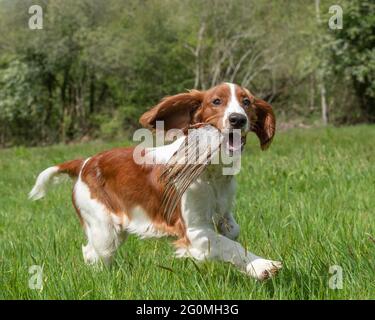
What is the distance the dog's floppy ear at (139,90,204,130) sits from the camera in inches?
148

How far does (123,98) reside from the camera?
34469 millimetres

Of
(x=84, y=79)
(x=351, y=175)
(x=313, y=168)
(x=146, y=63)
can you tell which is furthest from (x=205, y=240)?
(x=84, y=79)

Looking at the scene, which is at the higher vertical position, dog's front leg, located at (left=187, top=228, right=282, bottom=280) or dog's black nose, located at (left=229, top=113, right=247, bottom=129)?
dog's black nose, located at (left=229, top=113, right=247, bottom=129)

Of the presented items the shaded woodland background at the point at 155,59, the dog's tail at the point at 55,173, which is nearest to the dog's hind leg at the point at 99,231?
the dog's tail at the point at 55,173

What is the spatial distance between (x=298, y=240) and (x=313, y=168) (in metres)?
3.39

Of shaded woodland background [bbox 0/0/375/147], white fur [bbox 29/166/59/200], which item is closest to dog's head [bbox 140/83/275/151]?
white fur [bbox 29/166/59/200]

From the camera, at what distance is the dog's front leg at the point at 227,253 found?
3.05m

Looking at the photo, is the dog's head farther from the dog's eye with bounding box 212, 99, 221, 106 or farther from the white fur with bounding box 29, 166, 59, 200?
the white fur with bounding box 29, 166, 59, 200

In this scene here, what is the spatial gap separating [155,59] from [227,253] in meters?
30.0

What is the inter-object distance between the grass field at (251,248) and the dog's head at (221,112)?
28.7 inches

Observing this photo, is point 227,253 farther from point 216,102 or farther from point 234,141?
point 216,102

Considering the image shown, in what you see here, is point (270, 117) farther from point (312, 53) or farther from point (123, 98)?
point (123, 98)

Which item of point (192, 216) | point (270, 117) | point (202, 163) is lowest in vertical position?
point (192, 216)

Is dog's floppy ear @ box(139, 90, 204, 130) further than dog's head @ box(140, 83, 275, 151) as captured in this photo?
Yes
